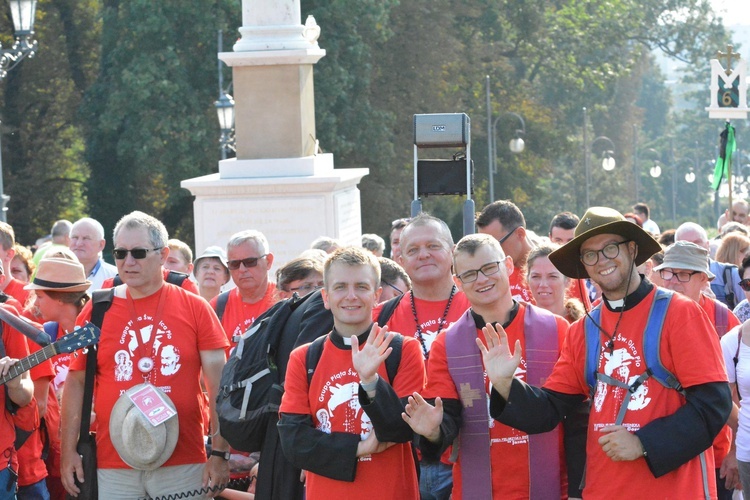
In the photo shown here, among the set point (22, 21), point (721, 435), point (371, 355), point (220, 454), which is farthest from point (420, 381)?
point (22, 21)

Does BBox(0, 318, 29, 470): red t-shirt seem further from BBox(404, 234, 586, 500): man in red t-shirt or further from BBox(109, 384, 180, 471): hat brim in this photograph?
BBox(404, 234, 586, 500): man in red t-shirt

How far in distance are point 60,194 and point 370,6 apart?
10.6m

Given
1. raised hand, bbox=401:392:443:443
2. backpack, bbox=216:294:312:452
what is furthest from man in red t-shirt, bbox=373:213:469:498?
raised hand, bbox=401:392:443:443

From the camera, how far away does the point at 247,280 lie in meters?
8.24

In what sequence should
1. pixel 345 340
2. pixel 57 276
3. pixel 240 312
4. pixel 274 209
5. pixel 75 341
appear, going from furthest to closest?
pixel 274 209, pixel 240 312, pixel 57 276, pixel 75 341, pixel 345 340

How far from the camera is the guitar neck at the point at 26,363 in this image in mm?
6273

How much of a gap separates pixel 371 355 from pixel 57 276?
9.49ft

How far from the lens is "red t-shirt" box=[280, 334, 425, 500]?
5.30m

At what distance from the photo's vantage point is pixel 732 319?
7.25 meters

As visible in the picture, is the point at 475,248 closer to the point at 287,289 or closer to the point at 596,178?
the point at 287,289

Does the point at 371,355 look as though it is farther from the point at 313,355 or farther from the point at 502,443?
the point at 502,443

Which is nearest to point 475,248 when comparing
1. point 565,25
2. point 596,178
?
point 565,25

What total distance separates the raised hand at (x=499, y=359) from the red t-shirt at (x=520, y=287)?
2408 mm

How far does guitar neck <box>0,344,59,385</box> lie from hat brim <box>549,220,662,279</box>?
8.15 ft
